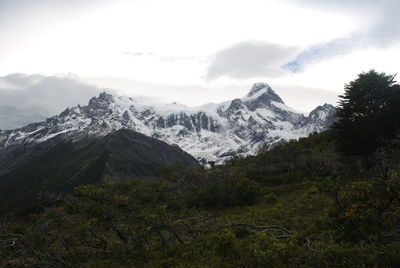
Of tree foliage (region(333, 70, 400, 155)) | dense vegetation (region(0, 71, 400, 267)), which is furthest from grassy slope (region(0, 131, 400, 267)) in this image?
tree foliage (region(333, 70, 400, 155))

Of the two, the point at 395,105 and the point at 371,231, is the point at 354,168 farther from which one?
the point at 371,231

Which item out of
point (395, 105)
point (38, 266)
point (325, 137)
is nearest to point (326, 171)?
point (395, 105)

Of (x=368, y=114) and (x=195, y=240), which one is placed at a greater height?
(x=368, y=114)

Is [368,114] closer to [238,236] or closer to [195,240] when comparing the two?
[238,236]

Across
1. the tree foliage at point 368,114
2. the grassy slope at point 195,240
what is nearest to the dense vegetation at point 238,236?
the grassy slope at point 195,240

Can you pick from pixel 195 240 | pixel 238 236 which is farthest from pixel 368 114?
pixel 195 240

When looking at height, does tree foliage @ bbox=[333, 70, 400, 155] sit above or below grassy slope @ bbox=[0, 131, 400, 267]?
above

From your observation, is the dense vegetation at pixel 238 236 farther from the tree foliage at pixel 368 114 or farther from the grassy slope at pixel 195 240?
the tree foliage at pixel 368 114

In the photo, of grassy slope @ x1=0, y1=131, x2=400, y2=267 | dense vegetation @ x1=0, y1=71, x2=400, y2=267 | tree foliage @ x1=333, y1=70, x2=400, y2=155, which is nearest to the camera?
grassy slope @ x1=0, y1=131, x2=400, y2=267

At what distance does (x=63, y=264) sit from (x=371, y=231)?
48.4 ft

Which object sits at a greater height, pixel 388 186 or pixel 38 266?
pixel 388 186

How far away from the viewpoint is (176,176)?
68.2m

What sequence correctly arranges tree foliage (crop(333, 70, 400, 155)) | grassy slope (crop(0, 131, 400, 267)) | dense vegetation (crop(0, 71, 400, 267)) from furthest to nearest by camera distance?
tree foliage (crop(333, 70, 400, 155)) < dense vegetation (crop(0, 71, 400, 267)) < grassy slope (crop(0, 131, 400, 267))

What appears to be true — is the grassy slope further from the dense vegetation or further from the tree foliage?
the tree foliage
